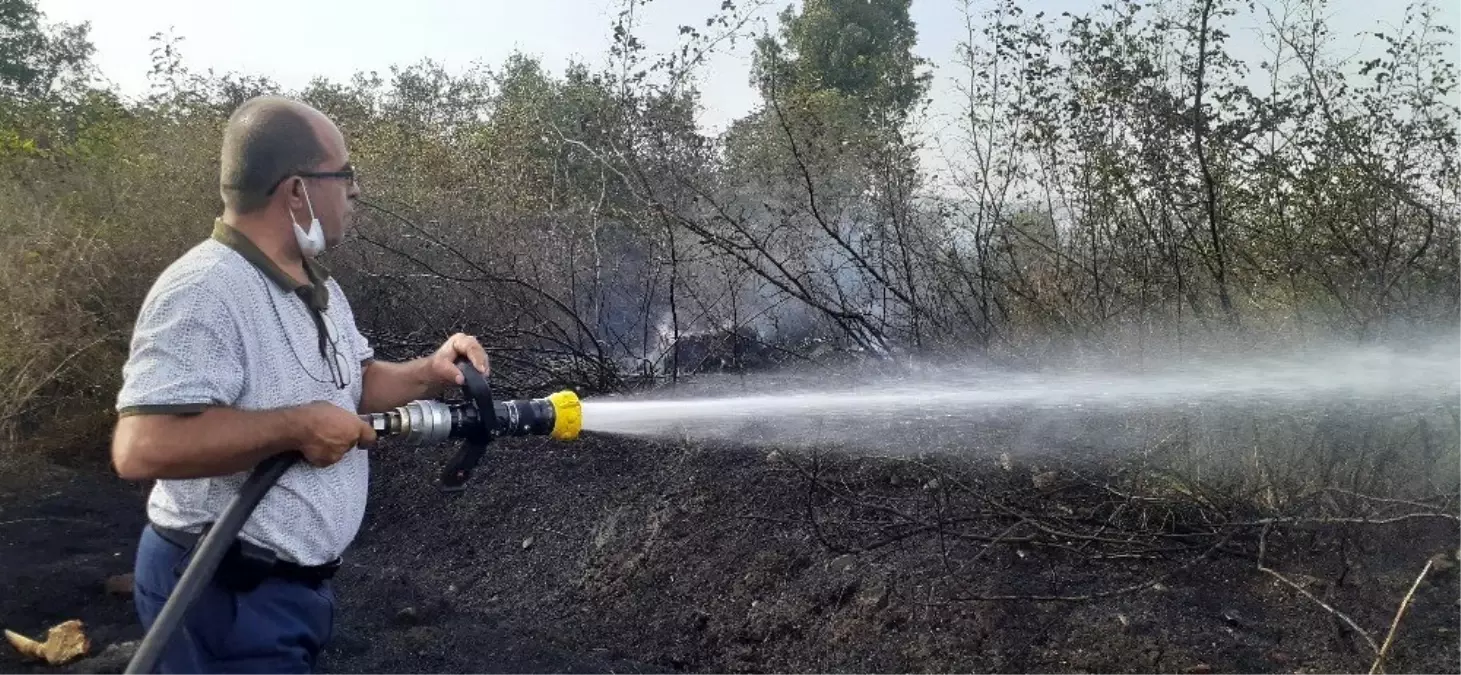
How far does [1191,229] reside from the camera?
4742 mm

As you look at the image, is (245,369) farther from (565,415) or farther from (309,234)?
(565,415)

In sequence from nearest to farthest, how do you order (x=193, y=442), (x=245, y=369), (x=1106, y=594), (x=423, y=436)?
(x=193, y=442)
(x=245, y=369)
(x=423, y=436)
(x=1106, y=594)

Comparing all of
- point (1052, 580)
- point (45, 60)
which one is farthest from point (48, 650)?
point (45, 60)

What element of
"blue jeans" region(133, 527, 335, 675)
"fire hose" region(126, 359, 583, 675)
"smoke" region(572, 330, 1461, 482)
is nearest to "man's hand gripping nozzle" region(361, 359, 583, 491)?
"fire hose" region(126, 359, 583, 675)

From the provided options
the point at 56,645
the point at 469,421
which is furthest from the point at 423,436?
the point at 56,645

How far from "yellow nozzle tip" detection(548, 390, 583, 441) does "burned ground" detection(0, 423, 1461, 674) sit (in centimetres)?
173

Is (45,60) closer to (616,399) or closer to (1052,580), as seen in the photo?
(616,399)

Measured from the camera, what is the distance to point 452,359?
2.80 metres

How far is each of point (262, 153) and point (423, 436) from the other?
0.74 metres

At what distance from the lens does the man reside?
6.97ft

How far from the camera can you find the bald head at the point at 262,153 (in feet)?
7.91

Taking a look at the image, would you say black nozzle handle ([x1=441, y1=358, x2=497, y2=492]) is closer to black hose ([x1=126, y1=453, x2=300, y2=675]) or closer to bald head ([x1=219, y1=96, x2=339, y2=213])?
black hose ([x1=126, y1=453, x2=300, y2=675])

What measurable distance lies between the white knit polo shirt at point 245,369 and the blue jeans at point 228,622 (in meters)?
0.08

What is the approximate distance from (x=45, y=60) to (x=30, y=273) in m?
18.7
